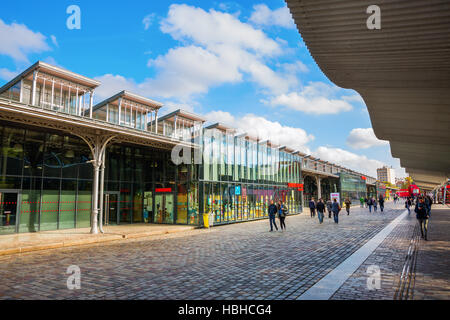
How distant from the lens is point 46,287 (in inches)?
243

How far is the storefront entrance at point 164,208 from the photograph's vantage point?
71.2 ft

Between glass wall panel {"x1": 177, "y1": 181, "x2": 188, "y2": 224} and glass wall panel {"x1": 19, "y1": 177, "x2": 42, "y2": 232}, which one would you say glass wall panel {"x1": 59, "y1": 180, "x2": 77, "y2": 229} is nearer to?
glass wall panel {"x1": 19, "y1": 177, "x2": 42, "y2": 232}

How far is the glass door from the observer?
15.3 meters

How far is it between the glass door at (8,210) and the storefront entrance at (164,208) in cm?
926

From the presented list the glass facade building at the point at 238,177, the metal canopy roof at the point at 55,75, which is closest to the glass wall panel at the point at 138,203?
the glass facade building at the point at 238,177

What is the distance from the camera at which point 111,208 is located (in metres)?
21.6

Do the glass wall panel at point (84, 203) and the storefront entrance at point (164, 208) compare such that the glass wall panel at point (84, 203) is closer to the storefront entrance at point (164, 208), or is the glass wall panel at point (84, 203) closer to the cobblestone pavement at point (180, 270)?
the storefront entrance at point (164, 208)

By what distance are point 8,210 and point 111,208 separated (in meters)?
6.85

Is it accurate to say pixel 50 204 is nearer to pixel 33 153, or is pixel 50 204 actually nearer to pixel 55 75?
pixel 33 153

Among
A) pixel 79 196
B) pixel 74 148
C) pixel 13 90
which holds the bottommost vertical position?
pixel 79 196

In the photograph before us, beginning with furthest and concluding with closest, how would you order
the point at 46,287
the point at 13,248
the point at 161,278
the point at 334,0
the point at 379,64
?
the point at 13,248, the point at 379,64, the point at 161,278, the point at 46,287, the point at 334,0

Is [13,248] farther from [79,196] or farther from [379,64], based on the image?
[379,64]
